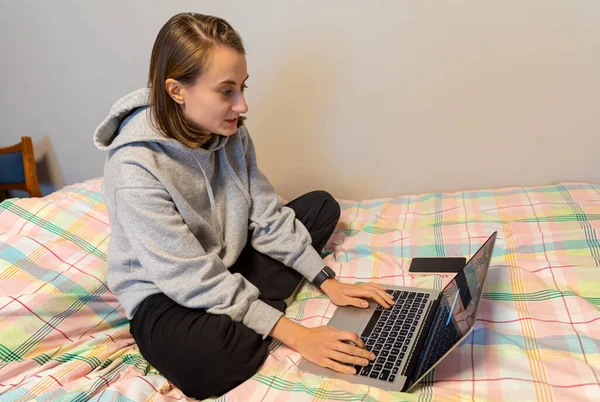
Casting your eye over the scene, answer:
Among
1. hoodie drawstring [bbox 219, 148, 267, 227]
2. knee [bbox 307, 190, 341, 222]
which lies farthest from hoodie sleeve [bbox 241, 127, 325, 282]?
knee [bbox 307, 190, 341, 222]

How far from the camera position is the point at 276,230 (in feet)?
4.01

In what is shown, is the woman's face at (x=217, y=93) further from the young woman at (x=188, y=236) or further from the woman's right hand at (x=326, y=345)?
the woman's right hand at (x=326, y=345)

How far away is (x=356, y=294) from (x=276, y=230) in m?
0.26

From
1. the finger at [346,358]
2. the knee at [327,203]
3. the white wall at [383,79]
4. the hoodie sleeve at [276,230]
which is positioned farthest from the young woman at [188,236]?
the white wall at [383,79]

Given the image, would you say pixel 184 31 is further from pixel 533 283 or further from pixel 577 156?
pixel 577 156

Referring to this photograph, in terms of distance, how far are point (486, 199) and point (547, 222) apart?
0.20m

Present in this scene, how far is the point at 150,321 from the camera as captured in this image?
993 millimetres

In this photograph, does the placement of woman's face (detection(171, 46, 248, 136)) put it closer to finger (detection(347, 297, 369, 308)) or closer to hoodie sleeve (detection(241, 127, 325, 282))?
hoodie sleeve (detection(241, 127, 325, 282))

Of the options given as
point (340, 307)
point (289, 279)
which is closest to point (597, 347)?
point (340, 307)

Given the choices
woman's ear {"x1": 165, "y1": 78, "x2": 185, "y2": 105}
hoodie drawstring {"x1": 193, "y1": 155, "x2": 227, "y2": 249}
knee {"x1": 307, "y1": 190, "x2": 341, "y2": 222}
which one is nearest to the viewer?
woman's ear {"x1": 165, "y1": 78, "x2": 185, "y2": 105}

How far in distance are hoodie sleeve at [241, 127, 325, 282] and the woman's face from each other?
0.22 meters

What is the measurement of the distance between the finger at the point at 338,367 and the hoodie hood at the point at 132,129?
0.50 m

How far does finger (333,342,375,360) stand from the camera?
35.3 inches

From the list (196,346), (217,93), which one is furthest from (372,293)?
(217,93)
